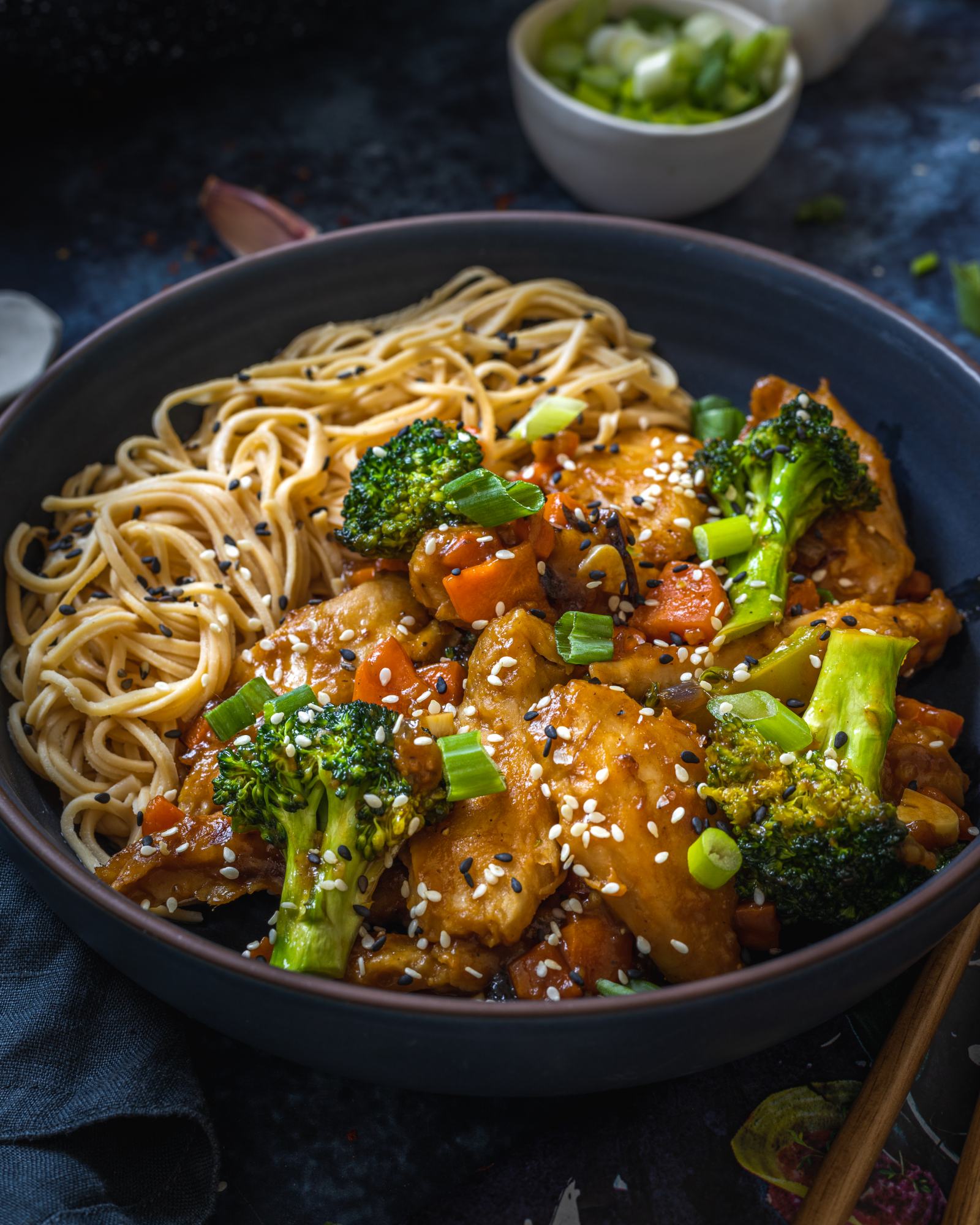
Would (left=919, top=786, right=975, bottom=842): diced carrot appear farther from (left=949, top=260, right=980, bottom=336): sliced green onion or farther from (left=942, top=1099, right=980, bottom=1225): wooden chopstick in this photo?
(left=949, top=260, right=980, bottom=336): sliced green onion

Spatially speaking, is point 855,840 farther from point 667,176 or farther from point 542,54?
point 542,54

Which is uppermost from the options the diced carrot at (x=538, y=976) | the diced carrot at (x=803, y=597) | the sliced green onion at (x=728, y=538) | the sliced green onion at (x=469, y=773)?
the sliced green onion at (x=728, y=538)

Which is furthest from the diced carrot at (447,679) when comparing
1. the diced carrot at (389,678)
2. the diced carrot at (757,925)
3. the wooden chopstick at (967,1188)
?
the wooden chopstick at (967,1188)

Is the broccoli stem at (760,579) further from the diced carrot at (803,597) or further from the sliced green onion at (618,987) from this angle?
the sliced green onion at (618,987)

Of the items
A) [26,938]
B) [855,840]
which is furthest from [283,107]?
[855,840]

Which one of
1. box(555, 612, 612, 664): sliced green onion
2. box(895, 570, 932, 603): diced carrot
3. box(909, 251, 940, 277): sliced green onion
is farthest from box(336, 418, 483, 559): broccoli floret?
box(909, 251, 940, 277): sliced green onion

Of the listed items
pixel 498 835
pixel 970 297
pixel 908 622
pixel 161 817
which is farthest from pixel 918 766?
pixel 970 297
